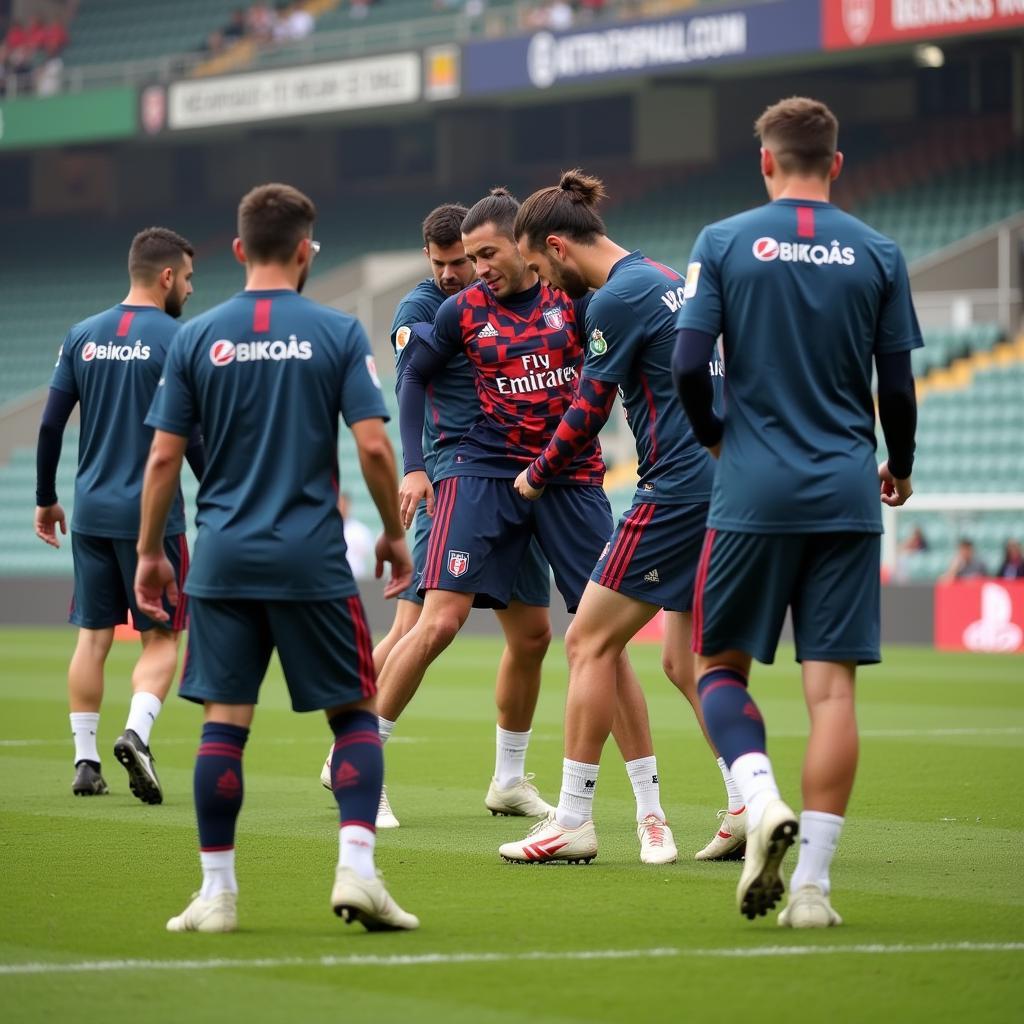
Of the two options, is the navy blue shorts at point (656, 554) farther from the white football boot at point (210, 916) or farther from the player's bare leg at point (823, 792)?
the white football boot at point (210, 916)

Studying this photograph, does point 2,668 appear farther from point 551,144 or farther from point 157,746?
point 551,144

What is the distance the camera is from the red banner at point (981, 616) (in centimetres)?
2038

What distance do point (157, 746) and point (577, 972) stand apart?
6982 millimetres

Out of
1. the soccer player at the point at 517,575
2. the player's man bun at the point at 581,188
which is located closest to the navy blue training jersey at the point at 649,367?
the player's man bun at the point at 581,188

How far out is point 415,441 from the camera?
8062 mm

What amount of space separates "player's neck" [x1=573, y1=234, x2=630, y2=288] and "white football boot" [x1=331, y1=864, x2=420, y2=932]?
2.38m

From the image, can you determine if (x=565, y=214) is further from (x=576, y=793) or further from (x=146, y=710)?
(x=146, y=710)

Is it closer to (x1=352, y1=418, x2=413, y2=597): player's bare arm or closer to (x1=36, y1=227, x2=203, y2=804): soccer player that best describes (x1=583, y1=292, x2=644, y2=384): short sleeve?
(x1=352, y1=418, x2=413, y2=597): player's bare arm

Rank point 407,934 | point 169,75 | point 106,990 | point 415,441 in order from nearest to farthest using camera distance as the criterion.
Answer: point 106,990 → point 407,934 → point 415,441 → point 169,75

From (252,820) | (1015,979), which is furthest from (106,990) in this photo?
(252,820)

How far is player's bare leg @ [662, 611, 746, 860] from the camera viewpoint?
271 inches

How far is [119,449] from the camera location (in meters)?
Result: 8.88

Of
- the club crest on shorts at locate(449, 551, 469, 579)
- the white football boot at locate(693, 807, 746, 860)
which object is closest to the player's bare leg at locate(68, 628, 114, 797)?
the club crest on shorts at locate(449, 551, 469, 579)

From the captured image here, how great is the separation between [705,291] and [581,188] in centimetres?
148
